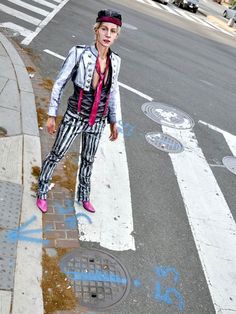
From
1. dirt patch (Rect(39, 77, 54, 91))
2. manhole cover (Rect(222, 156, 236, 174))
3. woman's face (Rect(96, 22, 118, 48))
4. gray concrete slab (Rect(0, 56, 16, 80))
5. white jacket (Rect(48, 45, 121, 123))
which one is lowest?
dirt patch (Rect(39, 77, 54, 91))

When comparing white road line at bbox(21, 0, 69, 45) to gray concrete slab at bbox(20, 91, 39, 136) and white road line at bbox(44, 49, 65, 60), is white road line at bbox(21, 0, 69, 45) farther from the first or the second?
gray concrete slab at bbox(20, 91, 39, 136)

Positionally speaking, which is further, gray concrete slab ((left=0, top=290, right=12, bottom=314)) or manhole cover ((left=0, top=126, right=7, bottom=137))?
manhole cover ((left=0, top=126, right=7, bottom=137))

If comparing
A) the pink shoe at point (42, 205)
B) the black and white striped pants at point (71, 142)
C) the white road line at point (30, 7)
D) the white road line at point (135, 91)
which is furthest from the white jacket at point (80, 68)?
the white road line at point (30, 7)

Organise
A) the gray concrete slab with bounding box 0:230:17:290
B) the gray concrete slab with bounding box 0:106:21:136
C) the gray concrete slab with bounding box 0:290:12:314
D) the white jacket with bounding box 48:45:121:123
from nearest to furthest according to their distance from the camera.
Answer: the gray concrete slab with bounding box 0:290:12:314, the gray concrete slab with bounding box 0:230:17:290, the white jacket with bounding box 48:45:121:123, the gray concrete slab with bounding box 0:106:21:136

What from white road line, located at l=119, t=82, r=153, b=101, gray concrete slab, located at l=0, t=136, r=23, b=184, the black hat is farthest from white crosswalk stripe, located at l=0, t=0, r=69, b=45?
the black hat

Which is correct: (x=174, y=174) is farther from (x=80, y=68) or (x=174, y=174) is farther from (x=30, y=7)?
(x=30, y=7)

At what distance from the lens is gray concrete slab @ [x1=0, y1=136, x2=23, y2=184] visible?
5.36m

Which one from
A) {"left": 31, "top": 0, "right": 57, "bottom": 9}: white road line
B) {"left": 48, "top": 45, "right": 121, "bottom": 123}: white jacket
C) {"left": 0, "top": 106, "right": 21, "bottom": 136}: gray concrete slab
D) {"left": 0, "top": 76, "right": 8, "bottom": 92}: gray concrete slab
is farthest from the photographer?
{"left": 31, "top": 0, "right": 57, "bottom": 9}: white road line

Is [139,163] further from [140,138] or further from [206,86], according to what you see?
[206,86]

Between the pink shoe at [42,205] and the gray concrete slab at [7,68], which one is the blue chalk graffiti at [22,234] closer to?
the pink shoe at [42,205]

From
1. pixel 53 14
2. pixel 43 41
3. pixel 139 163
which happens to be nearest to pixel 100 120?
pixel 139 163

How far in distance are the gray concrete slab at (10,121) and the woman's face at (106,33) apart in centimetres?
253

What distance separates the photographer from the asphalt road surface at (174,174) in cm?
475

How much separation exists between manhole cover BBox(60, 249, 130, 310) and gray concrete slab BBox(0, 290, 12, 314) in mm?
662
